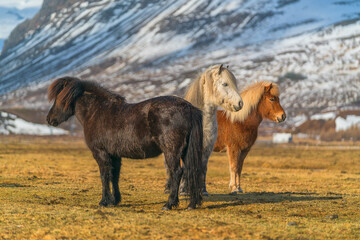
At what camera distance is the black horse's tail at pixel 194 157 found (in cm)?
1264

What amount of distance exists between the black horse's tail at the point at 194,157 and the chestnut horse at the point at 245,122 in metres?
4.67

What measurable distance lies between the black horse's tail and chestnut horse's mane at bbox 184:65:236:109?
83.2 inches

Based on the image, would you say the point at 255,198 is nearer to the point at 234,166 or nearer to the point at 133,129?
the point at 234,166

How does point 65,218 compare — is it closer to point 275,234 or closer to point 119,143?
point 119,143

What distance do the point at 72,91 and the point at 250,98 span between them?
20.9ft

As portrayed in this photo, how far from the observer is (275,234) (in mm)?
10523

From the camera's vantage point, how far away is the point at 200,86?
15188mm

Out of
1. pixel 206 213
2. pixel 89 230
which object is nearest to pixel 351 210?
pixel 206 213

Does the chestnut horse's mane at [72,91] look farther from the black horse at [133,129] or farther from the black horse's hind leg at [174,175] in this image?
the black horse's hind leg at [174,175]

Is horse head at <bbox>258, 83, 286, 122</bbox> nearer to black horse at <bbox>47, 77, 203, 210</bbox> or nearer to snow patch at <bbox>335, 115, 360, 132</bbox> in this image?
black horse at <bbox>47, 77, 203, 210</bbox>

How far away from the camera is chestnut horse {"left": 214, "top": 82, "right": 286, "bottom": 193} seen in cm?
1767

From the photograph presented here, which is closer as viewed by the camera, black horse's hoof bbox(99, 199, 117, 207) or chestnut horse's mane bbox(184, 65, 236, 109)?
black horse's hoof bbox(99, 199, 117, 207)

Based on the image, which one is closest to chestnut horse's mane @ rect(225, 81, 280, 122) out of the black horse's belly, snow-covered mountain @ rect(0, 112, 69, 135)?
the black horse's belly

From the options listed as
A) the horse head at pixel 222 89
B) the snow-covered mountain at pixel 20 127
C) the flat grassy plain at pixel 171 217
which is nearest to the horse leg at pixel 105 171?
the flat grassy plain at pixel 171 217
